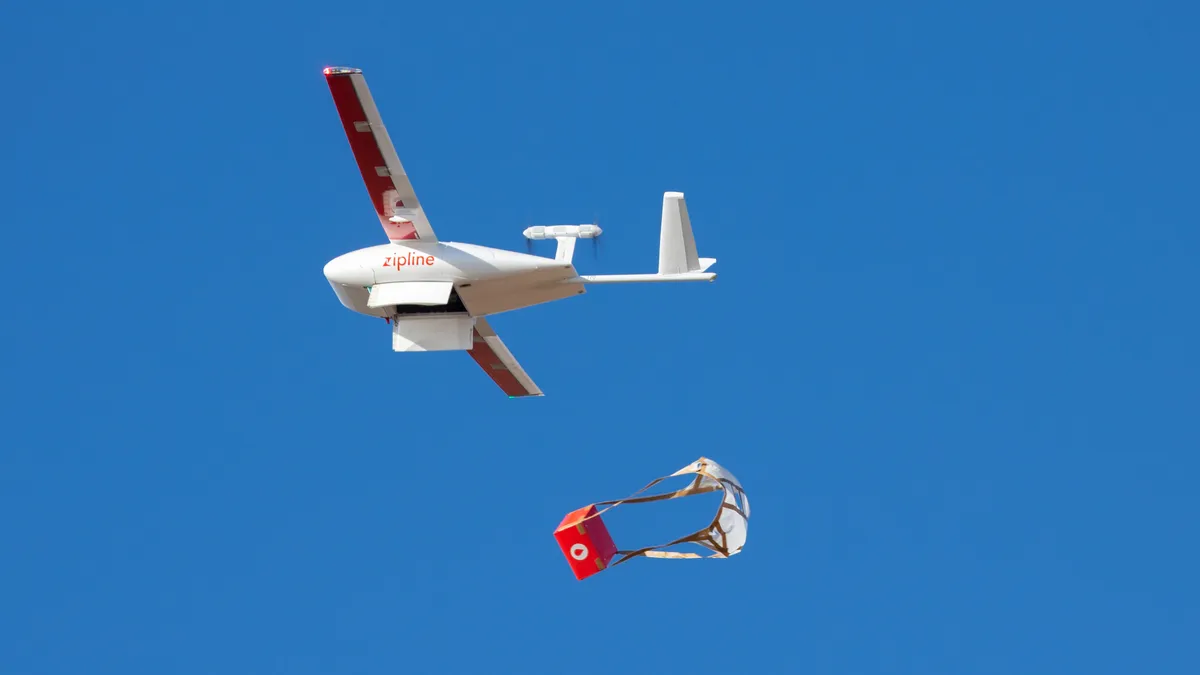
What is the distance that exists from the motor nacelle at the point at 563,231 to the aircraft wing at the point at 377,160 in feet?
9.04

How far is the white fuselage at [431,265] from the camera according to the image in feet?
173

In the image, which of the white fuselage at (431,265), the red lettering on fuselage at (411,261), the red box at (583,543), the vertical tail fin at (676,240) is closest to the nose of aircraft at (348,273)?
the white fuselage at (431,265)

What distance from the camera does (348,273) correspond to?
53.4 meters

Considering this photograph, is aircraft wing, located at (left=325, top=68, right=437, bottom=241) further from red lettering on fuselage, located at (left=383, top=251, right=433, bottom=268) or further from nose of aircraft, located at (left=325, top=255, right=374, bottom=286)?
nose of aircraft, located at (left=325, top=255, right=374, bottom=286)

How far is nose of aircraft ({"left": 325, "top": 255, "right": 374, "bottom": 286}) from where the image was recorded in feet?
175

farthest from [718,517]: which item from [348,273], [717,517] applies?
[348,273]

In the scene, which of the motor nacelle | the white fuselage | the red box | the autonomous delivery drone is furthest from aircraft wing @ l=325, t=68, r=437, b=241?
the red box

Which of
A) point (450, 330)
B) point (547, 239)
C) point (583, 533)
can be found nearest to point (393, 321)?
point (450, 330)

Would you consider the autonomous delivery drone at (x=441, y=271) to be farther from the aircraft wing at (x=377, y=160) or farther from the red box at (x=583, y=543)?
the red box at (x=583, y=543)

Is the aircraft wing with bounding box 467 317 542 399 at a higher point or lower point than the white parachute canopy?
higher

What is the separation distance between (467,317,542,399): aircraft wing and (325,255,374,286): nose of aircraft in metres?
4.87

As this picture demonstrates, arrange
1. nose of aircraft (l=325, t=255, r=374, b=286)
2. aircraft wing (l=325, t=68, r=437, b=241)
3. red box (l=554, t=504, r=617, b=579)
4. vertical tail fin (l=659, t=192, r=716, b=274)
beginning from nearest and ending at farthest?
aircraft wing (l=325, t=68, r=437, b=241) < red box (l=554, t=504, r=617, b=579) < vertical tail fin (l=659, t=192, r=716, b=274) < nose of aircraft (l=325, t=255, r=374, b=286)

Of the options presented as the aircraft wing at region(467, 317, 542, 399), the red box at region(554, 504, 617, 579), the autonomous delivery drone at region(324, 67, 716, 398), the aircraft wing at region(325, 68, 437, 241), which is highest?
the aircraft wing at region(325, 68, 437, 241)

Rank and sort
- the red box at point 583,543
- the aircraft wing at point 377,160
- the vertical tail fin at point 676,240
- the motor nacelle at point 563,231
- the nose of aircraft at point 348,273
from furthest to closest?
the nose of aircraft at point 348,273 < the motor nacelle at point 563,231 < the vertical tail fin at point 676,240 < the red box at point 583,543 < the aircraft wing at point 377,160
